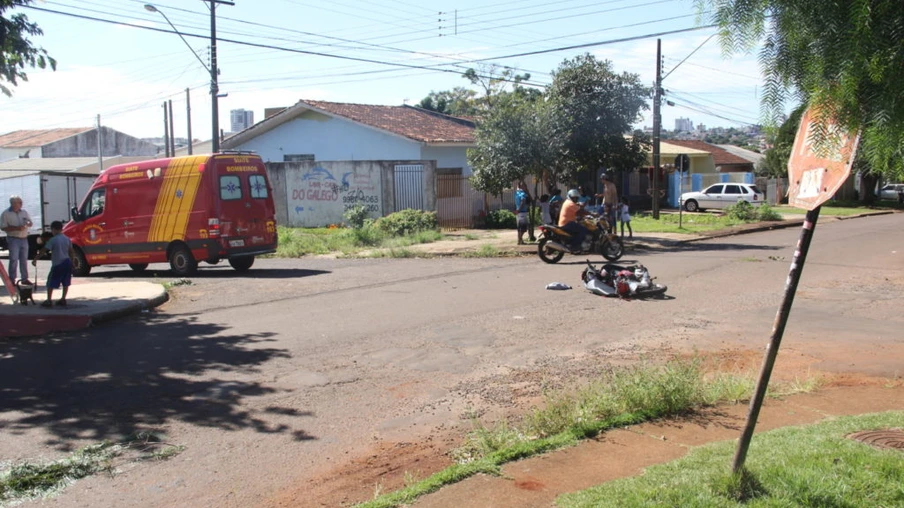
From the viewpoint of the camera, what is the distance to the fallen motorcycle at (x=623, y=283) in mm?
12352

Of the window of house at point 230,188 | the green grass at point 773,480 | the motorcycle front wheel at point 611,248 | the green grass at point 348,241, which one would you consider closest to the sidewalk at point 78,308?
the window of house at point 230,188

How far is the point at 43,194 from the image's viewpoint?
26.2 m

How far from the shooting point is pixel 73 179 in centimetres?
2758

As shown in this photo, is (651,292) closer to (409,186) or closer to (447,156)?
(409,186)

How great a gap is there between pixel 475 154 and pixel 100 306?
12.6m

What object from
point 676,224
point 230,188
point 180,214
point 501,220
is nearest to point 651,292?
point 230,188

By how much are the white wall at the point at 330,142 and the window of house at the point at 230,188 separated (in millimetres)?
14514

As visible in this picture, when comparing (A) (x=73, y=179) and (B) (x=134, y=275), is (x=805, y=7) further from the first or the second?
(A) (x=73, y=179)

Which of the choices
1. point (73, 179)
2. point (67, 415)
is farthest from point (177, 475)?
point (73, 179)

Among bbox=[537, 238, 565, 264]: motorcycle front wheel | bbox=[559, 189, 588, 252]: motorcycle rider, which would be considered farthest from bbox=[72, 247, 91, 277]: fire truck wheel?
bbox=[559, 189, 588, 252]: motorcycle rider

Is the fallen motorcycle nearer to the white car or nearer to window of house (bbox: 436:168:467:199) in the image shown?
window of house (bbox: 436:168:467:199)

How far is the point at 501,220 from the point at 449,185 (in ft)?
7.43

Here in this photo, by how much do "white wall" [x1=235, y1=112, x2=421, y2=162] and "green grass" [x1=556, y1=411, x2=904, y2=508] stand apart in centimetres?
2671

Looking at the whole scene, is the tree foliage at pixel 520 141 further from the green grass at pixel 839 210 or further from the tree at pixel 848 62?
the green grass at pixel 839 210
